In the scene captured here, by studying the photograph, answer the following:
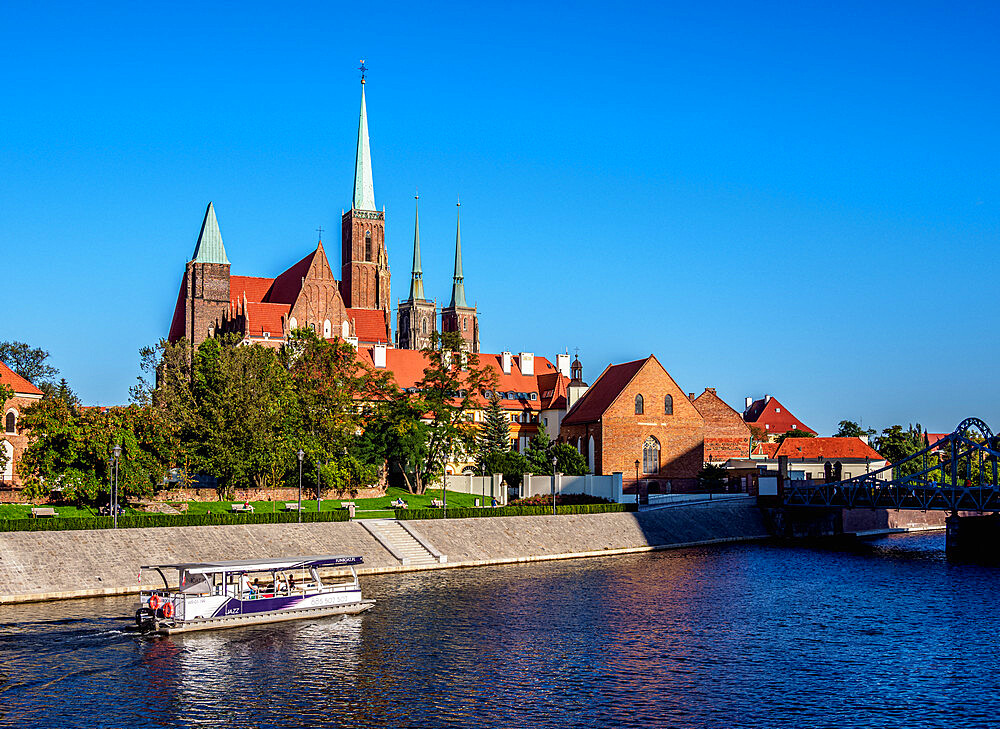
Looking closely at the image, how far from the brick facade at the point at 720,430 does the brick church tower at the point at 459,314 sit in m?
70.9

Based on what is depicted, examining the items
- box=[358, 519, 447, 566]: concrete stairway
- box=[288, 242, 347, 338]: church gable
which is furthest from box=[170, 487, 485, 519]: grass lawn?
box=[288, 242, 347, 338]: church gable

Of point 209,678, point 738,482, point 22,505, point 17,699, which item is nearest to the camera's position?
point 17,699

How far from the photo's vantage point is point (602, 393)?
339 feet

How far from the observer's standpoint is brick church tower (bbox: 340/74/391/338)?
15700 cm

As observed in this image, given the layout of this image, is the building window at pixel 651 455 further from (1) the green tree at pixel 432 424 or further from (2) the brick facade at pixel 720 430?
(1) the green tree at pixel 432 424

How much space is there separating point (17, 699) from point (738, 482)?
77.2 m

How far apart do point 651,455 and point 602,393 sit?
832 cm

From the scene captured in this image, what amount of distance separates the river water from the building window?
45.5 meters

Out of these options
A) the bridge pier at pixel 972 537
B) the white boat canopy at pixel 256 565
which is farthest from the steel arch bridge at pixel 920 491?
the white boat canopy at pixel 256 565

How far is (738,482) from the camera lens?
3824 inches

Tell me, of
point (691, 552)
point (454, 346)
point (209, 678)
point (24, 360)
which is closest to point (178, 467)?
point (454, 346)

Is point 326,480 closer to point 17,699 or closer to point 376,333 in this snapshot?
point 17,699

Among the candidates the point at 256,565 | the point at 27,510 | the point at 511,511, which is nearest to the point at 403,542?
the point at 511,511

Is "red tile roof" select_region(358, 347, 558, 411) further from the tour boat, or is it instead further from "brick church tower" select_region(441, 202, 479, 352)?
the tour boat
